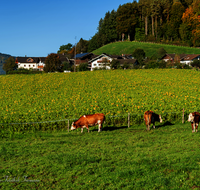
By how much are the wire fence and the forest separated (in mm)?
118800

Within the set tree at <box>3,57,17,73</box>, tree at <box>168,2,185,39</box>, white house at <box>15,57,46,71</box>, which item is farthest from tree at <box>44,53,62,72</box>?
tree at <box>168,2,185,39</box>

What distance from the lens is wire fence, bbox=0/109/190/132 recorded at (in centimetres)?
2173

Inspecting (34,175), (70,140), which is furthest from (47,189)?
(70,140)

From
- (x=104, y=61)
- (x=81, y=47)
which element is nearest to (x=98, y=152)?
(x=104, y=61)

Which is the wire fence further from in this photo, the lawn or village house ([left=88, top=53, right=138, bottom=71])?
village house ([left=88, top=53, right=138, bottom=71])

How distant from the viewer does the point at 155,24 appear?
15962 cm

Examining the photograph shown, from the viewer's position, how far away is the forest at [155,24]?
14262 centimetres

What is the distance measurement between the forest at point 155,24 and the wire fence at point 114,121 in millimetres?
118800

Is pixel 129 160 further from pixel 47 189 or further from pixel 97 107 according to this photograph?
pixel 97 107

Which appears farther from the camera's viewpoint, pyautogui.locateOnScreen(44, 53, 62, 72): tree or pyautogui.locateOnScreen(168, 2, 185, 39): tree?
pyautogui.locateOnScreen(168, 2, 185, 39): tree

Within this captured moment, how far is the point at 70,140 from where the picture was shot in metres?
17.5

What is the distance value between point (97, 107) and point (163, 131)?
9.53 meters

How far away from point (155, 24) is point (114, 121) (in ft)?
493

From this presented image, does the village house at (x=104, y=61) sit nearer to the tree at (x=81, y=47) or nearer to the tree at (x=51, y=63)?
the tree at (x=51, y=63)
